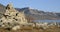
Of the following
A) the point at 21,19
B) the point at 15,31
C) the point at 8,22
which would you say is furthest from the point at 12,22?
the point at 15,31

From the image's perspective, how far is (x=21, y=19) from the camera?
28812 mm

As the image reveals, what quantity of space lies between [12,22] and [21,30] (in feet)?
13.5

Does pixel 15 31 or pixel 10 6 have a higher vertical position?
pixel 10 6

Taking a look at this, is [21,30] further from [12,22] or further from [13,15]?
[13,15]

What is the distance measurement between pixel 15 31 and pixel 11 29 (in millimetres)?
1024

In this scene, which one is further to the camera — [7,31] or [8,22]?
[8,22]

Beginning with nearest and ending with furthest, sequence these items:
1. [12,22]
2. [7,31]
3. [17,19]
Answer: [7,31] → [12,22] → [17,19]

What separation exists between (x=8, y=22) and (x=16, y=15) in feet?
7.85

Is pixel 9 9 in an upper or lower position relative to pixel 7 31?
upper

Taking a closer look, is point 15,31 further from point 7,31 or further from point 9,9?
point 9,9

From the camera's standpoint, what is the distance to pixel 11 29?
22.8m

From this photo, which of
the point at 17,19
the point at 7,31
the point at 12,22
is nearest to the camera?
the point at 7,31

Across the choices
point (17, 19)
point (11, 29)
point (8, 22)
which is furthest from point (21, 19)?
point (11, 29)

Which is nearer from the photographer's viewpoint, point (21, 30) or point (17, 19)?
point (21, 30)
